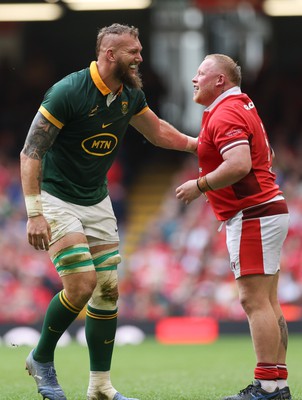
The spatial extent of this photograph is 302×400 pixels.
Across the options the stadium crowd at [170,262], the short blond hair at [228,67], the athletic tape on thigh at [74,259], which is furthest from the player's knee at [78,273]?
the stadium crowd at [170,262]

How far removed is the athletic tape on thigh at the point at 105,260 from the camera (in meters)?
7.43

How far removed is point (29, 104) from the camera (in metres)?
21.8

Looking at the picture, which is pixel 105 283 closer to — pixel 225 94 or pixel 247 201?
pixel 247 201

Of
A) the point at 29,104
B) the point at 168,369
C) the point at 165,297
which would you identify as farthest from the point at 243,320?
the point at 29,104

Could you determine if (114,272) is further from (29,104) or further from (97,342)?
(29,104)

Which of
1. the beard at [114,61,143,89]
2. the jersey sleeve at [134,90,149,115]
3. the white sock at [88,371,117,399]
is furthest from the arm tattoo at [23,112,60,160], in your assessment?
the white sock at [88,371,117,399]

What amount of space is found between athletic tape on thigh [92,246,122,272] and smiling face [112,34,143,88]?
48.3 inches

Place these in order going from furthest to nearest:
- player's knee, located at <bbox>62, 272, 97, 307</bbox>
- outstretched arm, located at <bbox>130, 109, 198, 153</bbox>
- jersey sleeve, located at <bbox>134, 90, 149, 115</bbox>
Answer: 1. outstretched arm, located at <bbox>130, 109, 198, 153</bbox>
2. jersey sleeve, located at <bbox>134, 90, 149, 115</bbox>
3. player's knee, located at <bbox>62, 272, 97, 307</bbox>

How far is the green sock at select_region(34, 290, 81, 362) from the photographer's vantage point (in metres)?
7.22

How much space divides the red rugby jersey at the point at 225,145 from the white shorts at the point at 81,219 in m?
0.75

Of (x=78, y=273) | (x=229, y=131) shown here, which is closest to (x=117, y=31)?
(x=229, y=131)

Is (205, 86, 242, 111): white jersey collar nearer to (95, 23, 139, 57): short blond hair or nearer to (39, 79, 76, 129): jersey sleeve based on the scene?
(95, 23, 139, 57): short blond hair

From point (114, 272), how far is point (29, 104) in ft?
48.1

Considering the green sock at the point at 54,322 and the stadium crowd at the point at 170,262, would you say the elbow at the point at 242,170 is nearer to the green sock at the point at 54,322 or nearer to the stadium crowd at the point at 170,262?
Answer: the green sock at the point at 54,322
